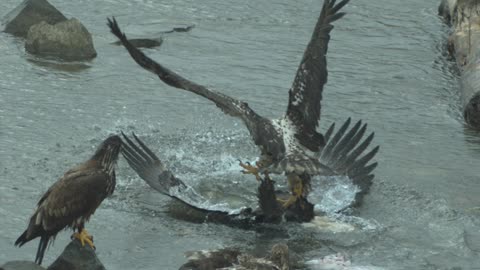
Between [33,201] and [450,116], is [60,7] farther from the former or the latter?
[33,201]

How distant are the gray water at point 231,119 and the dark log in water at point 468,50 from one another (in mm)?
198

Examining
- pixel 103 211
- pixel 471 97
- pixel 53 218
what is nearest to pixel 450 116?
pixel 471 97

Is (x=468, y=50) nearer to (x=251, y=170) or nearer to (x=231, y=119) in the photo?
(x=231, y=119)

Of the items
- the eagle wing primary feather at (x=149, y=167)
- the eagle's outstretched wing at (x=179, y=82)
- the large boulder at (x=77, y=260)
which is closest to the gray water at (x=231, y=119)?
the eagle wing primary feather at (x=149, y=167)

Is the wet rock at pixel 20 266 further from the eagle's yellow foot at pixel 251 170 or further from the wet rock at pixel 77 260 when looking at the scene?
the eagle's yellow foot at pixel 251 170

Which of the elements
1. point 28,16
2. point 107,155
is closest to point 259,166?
point 107,155

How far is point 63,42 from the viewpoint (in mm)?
13500

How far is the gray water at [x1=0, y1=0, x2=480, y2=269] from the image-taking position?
28.7 ft

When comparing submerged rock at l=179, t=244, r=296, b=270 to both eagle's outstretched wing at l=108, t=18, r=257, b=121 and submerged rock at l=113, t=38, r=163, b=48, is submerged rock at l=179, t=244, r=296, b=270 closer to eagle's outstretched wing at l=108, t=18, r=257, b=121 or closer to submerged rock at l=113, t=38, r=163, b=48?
eagle's outstretched wing at l=108, t=18, r=257, b=121

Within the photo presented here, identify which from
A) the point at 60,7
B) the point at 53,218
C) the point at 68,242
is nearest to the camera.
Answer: the point at 53,218

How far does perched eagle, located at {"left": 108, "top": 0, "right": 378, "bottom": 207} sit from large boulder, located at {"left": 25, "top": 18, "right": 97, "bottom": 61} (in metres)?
3.83

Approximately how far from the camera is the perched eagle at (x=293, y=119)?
9102 millimetres

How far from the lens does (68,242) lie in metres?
8.45

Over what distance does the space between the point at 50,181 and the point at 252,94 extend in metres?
3.44
